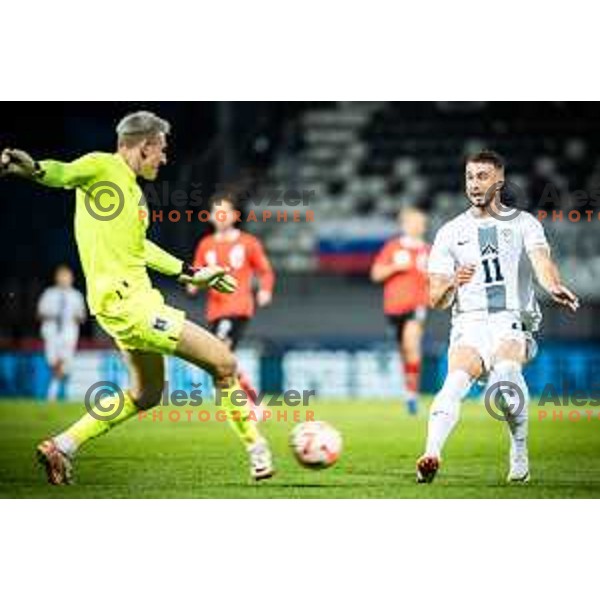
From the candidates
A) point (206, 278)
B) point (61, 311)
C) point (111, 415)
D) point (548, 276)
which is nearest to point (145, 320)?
point (206, 278)

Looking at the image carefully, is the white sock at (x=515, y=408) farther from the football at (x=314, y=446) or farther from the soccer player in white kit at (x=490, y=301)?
the football at (x=314, y=446)

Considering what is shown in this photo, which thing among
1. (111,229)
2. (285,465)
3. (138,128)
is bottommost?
(285,465)

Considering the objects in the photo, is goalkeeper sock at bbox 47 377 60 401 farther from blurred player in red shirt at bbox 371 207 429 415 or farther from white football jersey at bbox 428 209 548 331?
white football jersey at bbox 428 209 548 331

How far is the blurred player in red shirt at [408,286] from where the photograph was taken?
10.2 m

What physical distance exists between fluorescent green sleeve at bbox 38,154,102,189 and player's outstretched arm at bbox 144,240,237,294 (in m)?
0.44

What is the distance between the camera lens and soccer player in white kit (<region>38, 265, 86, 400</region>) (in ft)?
33.3

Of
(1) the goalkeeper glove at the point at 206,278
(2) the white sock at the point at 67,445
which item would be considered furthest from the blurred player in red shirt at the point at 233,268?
(2) the white sock at the point at 67,445

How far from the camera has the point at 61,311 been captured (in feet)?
34.4

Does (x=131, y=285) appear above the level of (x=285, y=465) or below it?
above

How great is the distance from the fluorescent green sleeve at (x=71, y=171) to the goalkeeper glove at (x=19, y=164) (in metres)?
0.05

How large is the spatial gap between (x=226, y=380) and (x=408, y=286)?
2.14m

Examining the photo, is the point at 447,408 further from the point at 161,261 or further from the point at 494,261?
the point at 161,261

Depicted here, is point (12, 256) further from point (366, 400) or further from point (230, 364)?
point (366, 400)

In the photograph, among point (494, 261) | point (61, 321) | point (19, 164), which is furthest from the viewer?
point (61, 321)
